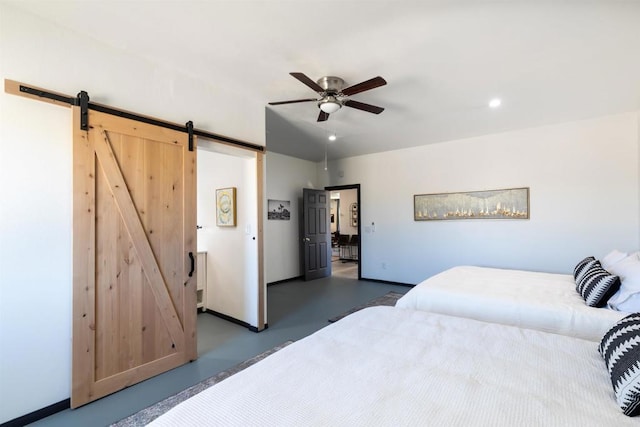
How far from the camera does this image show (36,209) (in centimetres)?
204

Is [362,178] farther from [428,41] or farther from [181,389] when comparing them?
[181,389]

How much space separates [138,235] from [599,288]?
374 cm

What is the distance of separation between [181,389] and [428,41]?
351cm

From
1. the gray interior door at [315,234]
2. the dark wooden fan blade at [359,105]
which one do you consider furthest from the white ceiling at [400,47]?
the gray interior door at [315,234]

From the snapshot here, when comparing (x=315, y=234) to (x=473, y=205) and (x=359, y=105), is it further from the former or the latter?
(x=359, y=105)

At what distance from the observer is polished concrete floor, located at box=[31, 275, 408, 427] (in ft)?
6.95

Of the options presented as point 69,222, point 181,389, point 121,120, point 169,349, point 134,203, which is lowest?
point 181,389

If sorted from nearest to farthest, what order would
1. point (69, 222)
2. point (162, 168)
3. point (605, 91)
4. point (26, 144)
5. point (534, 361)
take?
point (534, 361), point (26, 144), point (69, 222), point (162, 168), point (605, 91)

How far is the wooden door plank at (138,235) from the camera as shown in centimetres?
230

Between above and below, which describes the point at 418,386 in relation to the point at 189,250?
below

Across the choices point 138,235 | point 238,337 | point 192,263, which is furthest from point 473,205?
point 138,235

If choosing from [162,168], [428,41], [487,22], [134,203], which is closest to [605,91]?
[487,22]

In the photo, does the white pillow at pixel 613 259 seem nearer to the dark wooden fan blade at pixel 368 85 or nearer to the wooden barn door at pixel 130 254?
the dark wooden fan blade at pixel 368 85

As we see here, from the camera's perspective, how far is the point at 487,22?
2.18m
